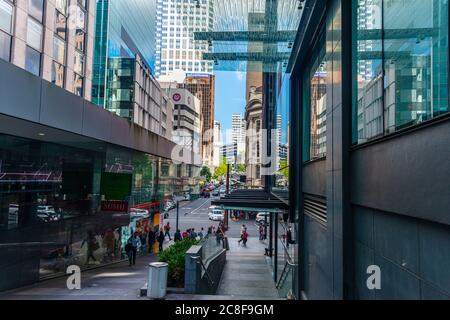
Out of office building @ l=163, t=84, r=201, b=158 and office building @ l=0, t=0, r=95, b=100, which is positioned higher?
office building @ l=163, t=84, r=201, b=158

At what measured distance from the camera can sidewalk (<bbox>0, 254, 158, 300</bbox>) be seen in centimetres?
909

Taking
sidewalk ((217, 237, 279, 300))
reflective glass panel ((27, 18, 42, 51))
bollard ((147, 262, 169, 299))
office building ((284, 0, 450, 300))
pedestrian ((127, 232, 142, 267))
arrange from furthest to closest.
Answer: pedestrian ((127, 232, 142, 267)), reflective glass panel ((27, 18, 42, 51)), sidewalk ((217, 237, 279, 300)), bollard ((147, 262, 169, 299)), office building ((284, 0, 450, 300))

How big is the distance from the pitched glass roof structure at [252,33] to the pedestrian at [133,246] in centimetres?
1232

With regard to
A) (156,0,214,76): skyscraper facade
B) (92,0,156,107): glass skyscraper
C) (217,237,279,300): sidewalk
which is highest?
(156,0,214,76): skyscraper facade

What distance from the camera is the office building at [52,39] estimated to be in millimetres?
13531

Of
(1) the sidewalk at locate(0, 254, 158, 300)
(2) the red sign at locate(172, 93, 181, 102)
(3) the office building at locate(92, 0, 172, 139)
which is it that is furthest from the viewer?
(2) the red sign at locate(172, 93, 181, 102)

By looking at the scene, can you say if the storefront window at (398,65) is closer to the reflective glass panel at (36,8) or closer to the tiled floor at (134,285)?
the tiled floor at (134,285)

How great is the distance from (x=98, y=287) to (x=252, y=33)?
1588 centimetres

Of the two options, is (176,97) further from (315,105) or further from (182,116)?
(315,105)

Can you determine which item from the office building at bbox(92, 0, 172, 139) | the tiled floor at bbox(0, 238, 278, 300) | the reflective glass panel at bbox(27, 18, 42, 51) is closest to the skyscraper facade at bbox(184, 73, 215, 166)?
the office building at bbox(92, 0, 172, 139)

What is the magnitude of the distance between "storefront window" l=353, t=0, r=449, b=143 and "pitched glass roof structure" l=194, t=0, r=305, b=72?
8215 mm

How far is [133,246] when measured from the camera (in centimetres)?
1756

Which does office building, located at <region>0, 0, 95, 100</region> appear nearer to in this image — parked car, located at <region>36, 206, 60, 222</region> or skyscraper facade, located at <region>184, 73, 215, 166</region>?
parked car, located at <region>36, 206, 60, 222</region>

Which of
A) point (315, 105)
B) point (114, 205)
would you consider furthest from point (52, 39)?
point (315, 105)
